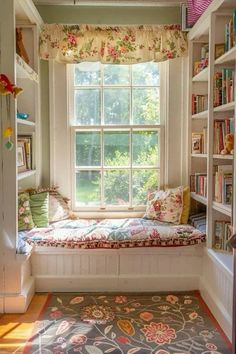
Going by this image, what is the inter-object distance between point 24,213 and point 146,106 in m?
1.60

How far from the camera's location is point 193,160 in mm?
3646

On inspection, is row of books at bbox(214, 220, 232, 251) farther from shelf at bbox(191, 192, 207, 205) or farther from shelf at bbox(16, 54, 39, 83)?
shelf at bbox(16, 54, 39, 83)

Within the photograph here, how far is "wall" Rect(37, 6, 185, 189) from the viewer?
3.61 m

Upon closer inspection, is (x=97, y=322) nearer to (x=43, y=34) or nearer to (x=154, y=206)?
(x=154, y=206)

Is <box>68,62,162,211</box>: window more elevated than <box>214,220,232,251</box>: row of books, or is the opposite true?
<box>68,62,162,211</box>: window

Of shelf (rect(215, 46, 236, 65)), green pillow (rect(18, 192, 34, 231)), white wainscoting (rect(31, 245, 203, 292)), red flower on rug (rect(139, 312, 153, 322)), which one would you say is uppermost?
shelf (rect(215, 46, 236, 65))

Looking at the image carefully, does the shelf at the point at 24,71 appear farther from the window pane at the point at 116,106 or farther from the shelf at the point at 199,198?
the shelf at the point at 199,198

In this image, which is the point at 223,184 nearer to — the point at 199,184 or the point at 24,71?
the point at 199,184

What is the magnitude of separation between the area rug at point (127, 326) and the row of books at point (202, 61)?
1984 millimetres

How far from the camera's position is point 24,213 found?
315 centimetres

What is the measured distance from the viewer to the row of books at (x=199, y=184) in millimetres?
3240

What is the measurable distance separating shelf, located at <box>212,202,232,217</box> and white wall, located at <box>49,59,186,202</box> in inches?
33.7

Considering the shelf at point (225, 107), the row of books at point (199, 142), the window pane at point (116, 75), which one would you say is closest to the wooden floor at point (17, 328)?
the row of books at point (199, 142)

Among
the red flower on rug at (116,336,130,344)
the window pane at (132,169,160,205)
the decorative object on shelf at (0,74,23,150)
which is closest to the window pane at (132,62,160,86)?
the window pane at (132,169,160,205)
